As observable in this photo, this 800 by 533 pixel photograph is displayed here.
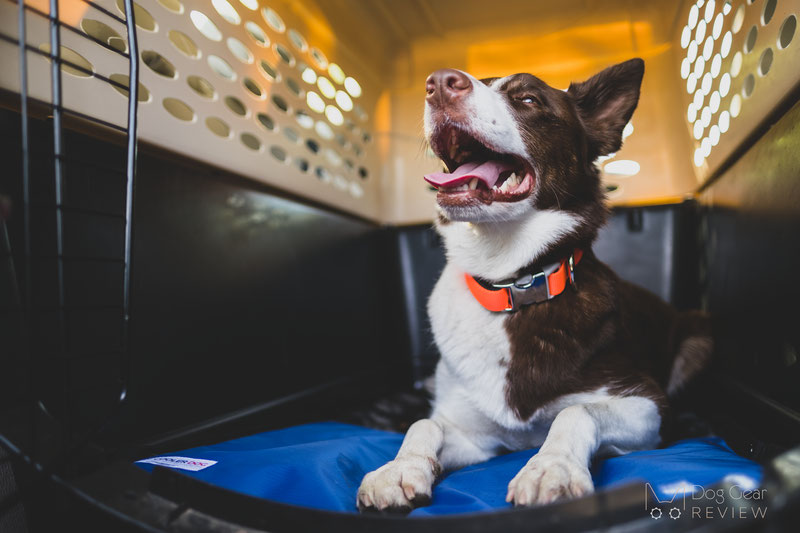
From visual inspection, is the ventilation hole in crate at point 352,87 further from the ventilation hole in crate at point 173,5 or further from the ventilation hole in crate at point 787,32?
the ventilation hole in crate at point 787,32

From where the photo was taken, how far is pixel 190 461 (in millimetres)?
1010

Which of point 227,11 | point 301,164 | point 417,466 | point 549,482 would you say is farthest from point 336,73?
point 549,482

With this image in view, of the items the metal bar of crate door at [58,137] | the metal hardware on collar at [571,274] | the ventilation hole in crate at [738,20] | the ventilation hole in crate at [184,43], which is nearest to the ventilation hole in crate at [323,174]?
the ventilation hole in crate at [184,43]

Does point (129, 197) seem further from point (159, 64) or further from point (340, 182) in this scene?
point (340, 182)

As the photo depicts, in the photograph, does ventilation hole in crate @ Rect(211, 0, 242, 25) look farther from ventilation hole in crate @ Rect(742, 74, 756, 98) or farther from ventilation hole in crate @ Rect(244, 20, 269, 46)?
ventilation hole in crate @ Rect(742, 74, 756, 98)

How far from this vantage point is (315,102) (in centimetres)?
189

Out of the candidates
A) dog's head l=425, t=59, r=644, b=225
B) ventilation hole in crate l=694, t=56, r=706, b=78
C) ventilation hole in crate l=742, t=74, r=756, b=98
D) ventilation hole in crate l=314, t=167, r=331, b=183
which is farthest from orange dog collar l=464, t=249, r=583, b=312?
ventilation hole in crate l=314, t=167, r=331, b=183

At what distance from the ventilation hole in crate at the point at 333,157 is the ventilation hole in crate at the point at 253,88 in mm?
366

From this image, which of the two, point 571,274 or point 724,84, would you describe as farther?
point 724,84

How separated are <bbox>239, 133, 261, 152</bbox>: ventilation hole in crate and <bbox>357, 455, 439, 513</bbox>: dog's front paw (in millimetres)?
1114

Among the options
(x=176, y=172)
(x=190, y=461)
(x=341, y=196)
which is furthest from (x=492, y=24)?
(x=190, y=461)

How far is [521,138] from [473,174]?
0.48 feet

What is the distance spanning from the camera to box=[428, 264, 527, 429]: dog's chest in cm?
120

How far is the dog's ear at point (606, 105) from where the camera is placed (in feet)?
4.67
